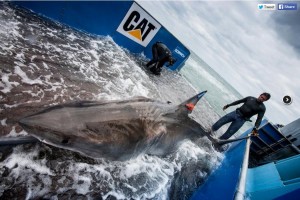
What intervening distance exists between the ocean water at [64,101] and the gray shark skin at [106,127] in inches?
24.2

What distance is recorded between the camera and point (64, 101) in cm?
500

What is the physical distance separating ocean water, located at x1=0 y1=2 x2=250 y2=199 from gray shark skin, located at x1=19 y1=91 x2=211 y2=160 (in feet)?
2.02

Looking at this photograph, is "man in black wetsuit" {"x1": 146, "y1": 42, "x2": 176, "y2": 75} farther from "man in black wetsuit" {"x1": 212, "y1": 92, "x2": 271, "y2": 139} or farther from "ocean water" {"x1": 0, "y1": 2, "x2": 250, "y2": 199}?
"man in black wetsuit" {"x1": 212, "y1": 92, "x2": 271, "y2": 139}

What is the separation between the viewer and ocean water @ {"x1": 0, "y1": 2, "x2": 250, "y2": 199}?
3.27 meters

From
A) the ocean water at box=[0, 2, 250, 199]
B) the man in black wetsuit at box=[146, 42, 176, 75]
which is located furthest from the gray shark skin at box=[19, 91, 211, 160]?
the man in black wetsuit at box=[146, 42, 176, 75]

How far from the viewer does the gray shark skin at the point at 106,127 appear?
2625mm

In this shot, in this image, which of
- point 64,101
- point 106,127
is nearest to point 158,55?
point 64,101

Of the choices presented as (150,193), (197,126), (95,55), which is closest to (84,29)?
(95,55)

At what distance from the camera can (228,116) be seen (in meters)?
8.25

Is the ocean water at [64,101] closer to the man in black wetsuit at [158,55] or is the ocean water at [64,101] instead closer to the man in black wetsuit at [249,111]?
the man in black wetsuit at [249,111]

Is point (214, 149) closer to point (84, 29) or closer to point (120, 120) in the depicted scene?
point (120, 120)

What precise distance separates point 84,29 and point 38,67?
4.93 meters

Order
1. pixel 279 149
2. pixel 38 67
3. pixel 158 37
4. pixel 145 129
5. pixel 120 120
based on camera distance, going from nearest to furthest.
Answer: pixel 120 120
pixel 145 129
pixel 38 67
pixel 279 149
pixel 158 37

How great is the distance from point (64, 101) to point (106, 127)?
7.62 feet
